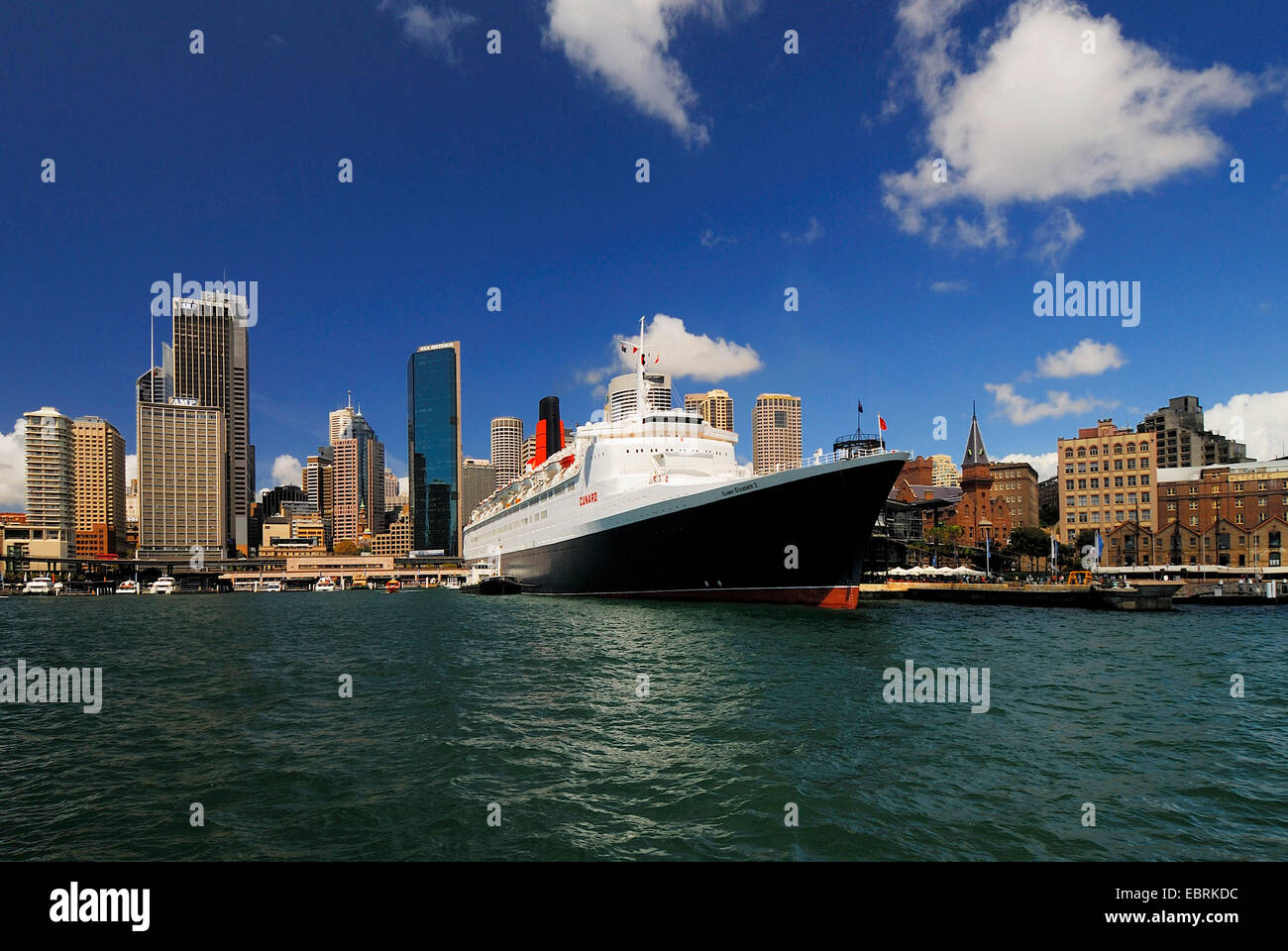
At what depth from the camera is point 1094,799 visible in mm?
10586

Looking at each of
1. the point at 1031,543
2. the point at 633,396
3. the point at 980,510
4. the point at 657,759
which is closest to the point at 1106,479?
the point at 1031,543

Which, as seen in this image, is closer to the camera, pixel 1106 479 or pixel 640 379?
pixel 640 379

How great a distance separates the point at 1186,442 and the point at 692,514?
186931 mm

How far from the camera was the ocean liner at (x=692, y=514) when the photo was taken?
3625 centimetres

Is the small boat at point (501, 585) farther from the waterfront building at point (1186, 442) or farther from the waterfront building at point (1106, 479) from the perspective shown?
the waterfront building at point (1186, 442)

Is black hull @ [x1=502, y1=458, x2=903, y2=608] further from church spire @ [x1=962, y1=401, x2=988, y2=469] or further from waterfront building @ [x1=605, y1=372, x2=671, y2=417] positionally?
church spire @ [x1=962, y1=401, x2=988, y2=469]

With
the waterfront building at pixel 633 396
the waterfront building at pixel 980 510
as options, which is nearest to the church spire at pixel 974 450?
Answer: the waterfront building at pixel 980 510

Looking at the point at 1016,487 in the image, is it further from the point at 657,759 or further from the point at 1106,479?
the point at 657,759

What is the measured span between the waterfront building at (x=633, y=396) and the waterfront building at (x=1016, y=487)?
10349 cm

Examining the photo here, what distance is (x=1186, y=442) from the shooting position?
557ft

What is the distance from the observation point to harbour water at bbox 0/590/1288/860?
30.6 feet
